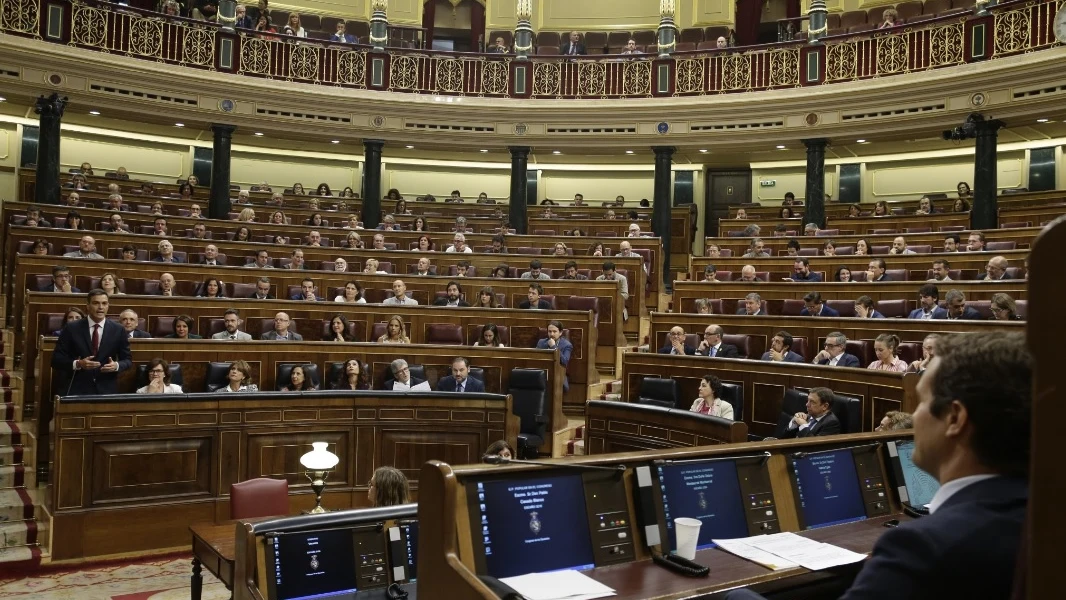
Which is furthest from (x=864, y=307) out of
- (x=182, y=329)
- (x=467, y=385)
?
(x=182, y=329)

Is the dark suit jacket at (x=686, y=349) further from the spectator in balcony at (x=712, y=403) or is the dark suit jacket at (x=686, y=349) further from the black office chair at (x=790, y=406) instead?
the black office chair at (x=790, y=406)

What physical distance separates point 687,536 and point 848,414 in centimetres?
316

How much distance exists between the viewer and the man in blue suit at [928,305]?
20.4 feet

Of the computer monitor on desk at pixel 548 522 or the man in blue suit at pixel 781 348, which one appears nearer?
the computer monitor on desk at pixel 548 522

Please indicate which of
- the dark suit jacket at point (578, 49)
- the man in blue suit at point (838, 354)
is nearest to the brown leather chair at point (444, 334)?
the man in blue suit at point (838, 354)

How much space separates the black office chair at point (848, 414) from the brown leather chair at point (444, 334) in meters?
3.63

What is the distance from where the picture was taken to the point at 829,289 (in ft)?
26.2

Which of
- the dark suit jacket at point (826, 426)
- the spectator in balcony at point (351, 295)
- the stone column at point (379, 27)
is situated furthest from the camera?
the stone column at point (379, 27)

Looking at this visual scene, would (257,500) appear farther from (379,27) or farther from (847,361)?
(379,27)

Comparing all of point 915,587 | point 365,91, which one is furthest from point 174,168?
point 915,587

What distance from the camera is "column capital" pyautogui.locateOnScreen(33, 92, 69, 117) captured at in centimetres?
1098

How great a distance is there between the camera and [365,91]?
12844mm

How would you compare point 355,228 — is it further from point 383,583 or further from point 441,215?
point 383,583

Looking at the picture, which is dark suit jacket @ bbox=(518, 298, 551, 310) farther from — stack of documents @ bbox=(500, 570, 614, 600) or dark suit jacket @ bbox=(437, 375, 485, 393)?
stack of documents @ bbox=(500, 570, 614, 600)
